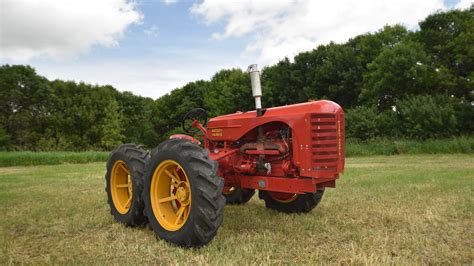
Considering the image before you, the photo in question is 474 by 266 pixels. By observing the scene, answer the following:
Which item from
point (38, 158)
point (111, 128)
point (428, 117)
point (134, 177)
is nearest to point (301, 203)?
point (134, 177)

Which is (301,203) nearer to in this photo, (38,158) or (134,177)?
(134,177)

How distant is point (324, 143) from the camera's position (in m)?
4.27

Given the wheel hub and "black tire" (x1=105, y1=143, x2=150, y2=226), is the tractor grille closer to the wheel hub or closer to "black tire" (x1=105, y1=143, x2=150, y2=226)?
the wheel hub

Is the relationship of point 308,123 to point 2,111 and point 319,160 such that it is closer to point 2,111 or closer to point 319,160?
point 319,160

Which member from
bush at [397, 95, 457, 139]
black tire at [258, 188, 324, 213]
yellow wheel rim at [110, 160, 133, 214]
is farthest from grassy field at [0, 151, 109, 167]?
bush at [397, 95, 457, 139]

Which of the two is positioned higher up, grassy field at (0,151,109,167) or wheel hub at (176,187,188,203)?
wheel hub at (176,187,188,203)

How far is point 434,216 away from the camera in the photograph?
5.16 m

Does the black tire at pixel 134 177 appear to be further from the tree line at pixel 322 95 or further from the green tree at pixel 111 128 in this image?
the green tree at pixel 111 128

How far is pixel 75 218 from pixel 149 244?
6.76ft

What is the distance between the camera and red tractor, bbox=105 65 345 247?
394 cm

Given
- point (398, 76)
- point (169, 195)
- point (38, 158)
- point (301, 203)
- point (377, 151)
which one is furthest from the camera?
point (398, 76)

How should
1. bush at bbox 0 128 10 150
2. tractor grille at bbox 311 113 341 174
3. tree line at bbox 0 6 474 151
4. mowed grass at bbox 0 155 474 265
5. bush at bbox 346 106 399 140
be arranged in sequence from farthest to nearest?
bush at bbox 0 128 10 150, bush at bbox 346 106 399 140, tree line at bbox 0 6 474 151, tractor grille at bbox 311 113 341 174, mowed grass at bbox 0 155 474 265

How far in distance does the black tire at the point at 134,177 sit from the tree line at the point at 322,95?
23467mm

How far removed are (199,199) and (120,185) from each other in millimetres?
2259
